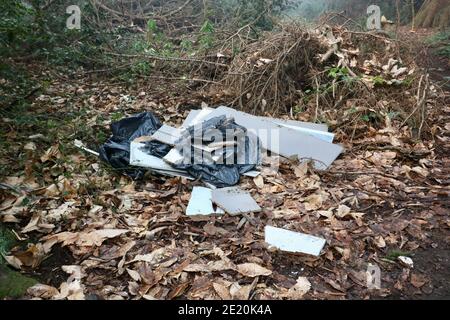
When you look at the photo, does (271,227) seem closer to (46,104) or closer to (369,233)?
(369,233)

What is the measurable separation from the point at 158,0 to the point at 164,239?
24.8 ft

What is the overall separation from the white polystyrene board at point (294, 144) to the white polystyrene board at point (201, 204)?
1.02 meters

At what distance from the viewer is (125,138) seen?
406 cm

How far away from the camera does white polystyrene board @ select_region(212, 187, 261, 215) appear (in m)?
3.09

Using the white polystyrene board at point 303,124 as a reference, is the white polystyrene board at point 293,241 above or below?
below

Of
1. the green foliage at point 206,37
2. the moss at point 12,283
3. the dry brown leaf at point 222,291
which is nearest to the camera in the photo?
the moss at point 12,283

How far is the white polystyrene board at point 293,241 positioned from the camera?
102 inches

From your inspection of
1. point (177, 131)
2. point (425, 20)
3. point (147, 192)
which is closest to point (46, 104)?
point (177, 131)

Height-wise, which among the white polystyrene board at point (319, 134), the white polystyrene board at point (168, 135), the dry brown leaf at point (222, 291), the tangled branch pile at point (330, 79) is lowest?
the dry brown leaf at point (222, 291)

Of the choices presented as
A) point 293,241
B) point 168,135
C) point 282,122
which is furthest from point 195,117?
point 293,241

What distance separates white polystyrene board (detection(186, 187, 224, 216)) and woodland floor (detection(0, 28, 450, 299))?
0.09 m

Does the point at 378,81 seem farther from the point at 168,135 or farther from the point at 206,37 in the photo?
the point at 206,37

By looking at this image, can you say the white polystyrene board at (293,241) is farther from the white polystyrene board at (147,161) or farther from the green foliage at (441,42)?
the green foliage at (441,42)

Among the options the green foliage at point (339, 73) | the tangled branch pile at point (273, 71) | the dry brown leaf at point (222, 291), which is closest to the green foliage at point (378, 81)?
the green foliage at point (339, 73)
